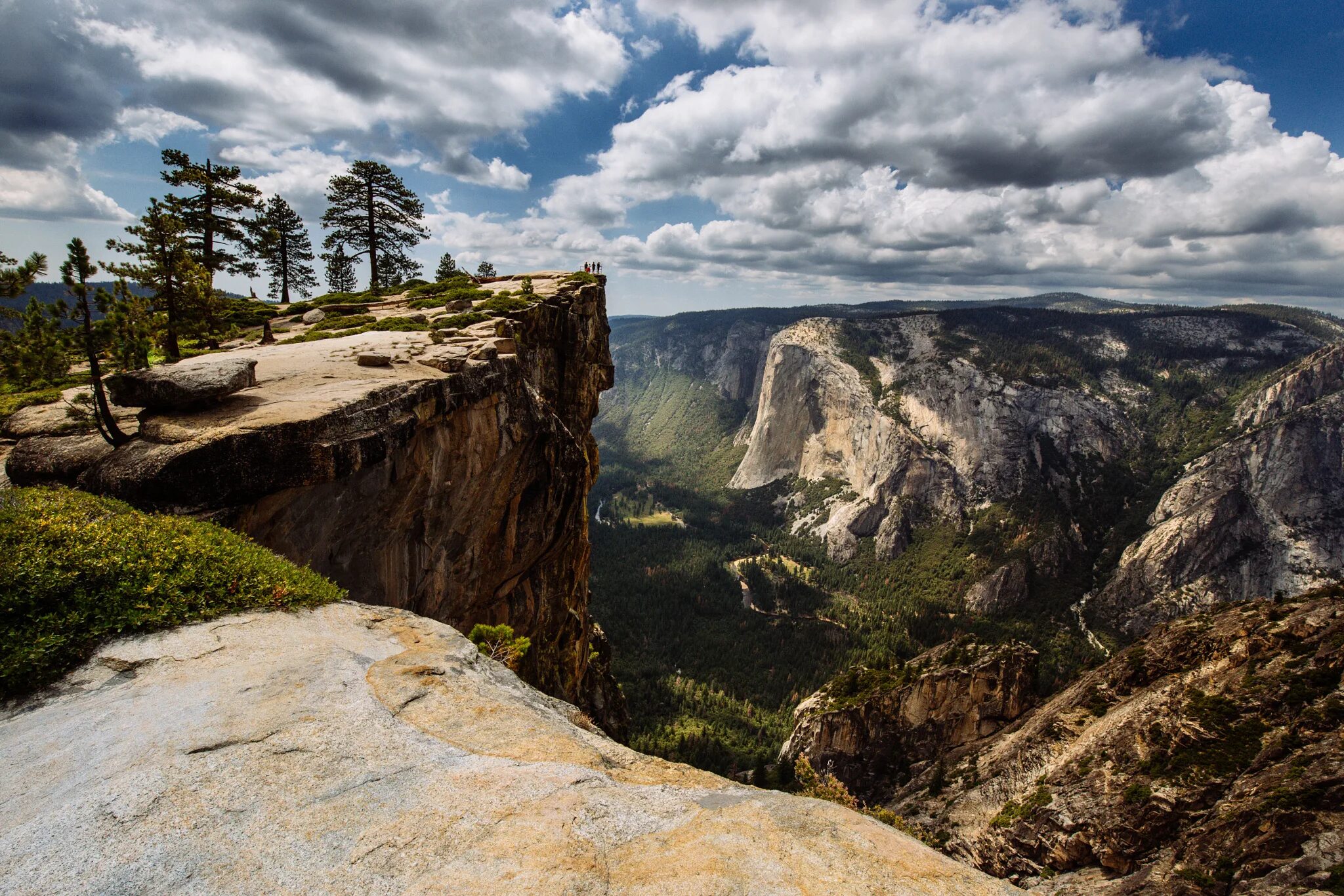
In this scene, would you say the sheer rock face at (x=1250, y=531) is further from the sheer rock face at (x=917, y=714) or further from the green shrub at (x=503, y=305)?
the green shrub at (x=503, y=305)

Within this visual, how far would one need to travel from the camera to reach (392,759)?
7.46 m

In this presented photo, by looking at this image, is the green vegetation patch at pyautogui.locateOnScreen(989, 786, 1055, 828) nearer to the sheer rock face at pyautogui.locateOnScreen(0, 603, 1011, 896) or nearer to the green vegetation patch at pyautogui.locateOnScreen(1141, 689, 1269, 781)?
the green vegetation patch at pyautogui.locateOnScreen(1141, 689, 1269, 781)

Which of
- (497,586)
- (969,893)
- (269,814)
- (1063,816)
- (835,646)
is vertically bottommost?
(835,646)

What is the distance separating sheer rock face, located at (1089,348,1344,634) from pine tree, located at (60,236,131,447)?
156343 mm

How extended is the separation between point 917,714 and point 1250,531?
12156 centimetres

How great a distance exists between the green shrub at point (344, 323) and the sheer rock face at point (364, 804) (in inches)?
922

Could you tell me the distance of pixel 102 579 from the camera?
34.0 ft

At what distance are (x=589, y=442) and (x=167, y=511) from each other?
34.2m

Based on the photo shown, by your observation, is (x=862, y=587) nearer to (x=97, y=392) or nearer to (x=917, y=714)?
(x=917, y=714)

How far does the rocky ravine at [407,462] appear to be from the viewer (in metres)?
14.6

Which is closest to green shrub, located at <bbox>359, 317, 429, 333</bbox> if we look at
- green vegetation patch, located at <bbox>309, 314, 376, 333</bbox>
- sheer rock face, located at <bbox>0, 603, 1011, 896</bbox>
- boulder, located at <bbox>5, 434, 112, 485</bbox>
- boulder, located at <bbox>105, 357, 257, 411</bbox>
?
green vegetation patch, located at <bbox>309, 314, 376, 333</bbox>

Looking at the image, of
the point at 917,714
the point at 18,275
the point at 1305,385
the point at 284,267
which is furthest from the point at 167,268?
the point at 1305,385

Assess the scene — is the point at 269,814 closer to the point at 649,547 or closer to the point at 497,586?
the point at 497,586

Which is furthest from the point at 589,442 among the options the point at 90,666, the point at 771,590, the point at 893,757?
the point at 771,590
